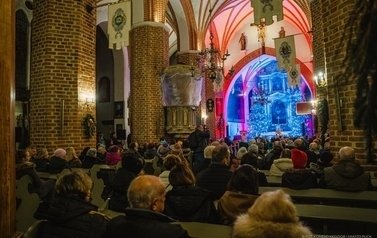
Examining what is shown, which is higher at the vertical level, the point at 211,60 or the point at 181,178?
the point at 211,60

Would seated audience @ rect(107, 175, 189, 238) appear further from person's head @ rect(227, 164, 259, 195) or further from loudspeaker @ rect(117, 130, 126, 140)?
loudspeaker @ rect(117, 130, 126, 140)

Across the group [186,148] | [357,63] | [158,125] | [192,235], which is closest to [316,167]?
[192,235]

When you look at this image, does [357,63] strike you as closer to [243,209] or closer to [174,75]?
[243,209]

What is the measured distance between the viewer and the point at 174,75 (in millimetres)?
12547

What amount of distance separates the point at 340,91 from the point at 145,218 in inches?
129

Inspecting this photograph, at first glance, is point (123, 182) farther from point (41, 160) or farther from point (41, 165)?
point (41, 160)

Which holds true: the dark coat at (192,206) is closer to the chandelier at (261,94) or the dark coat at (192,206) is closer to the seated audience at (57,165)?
the seated audience at (57,165)

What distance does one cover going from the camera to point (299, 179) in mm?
4141

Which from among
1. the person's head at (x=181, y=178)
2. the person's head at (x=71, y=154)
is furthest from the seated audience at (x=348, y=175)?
the person's head at (x=71, y=154)

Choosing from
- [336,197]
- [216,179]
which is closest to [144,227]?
[216,179]

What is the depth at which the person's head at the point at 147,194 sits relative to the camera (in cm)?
222

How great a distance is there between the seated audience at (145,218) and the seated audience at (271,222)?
2.85 feet

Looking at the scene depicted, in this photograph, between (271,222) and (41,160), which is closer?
(271,222)

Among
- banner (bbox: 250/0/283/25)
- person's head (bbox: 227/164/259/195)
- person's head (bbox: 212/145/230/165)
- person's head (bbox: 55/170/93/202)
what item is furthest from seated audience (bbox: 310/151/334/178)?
banner (bbox: 250/0/283/25)
